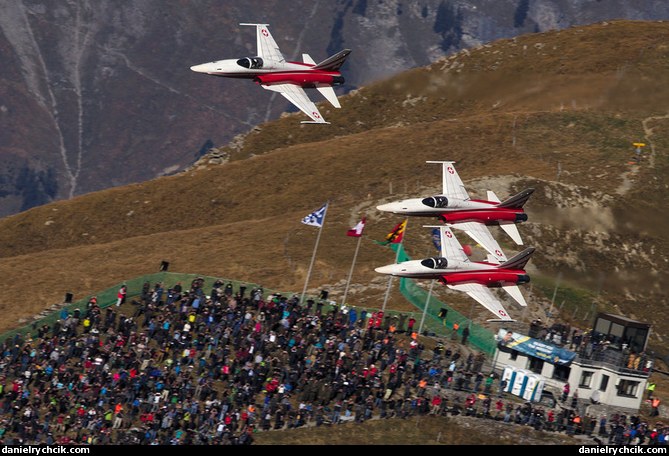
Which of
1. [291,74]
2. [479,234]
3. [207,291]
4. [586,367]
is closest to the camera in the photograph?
[586,367]

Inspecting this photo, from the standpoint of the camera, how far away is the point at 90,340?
7594 cm

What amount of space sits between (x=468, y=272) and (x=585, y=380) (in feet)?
35.6

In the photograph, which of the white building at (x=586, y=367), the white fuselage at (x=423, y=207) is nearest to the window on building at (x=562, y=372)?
the white building at (x=586, y=367)

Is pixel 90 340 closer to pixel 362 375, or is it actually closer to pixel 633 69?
pixel 362 375

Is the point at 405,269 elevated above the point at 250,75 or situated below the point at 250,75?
below

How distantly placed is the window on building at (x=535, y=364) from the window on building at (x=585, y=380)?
274 centimetres

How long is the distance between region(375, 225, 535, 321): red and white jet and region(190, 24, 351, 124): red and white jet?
45.5 ft

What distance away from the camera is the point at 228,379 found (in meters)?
74.0

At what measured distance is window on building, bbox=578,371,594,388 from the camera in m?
83.4

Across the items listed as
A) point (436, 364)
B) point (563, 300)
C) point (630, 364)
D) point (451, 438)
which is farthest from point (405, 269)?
point (563, 300)

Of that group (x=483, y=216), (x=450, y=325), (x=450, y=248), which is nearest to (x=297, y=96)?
(x=483, y=216)

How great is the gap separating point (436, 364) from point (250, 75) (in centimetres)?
2611

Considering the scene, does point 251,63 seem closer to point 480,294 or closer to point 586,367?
point 480,294

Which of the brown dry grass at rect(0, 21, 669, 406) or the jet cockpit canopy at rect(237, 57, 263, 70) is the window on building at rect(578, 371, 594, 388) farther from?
→ the jet cockpit canopy at rect(237, 57, 263, 70)
